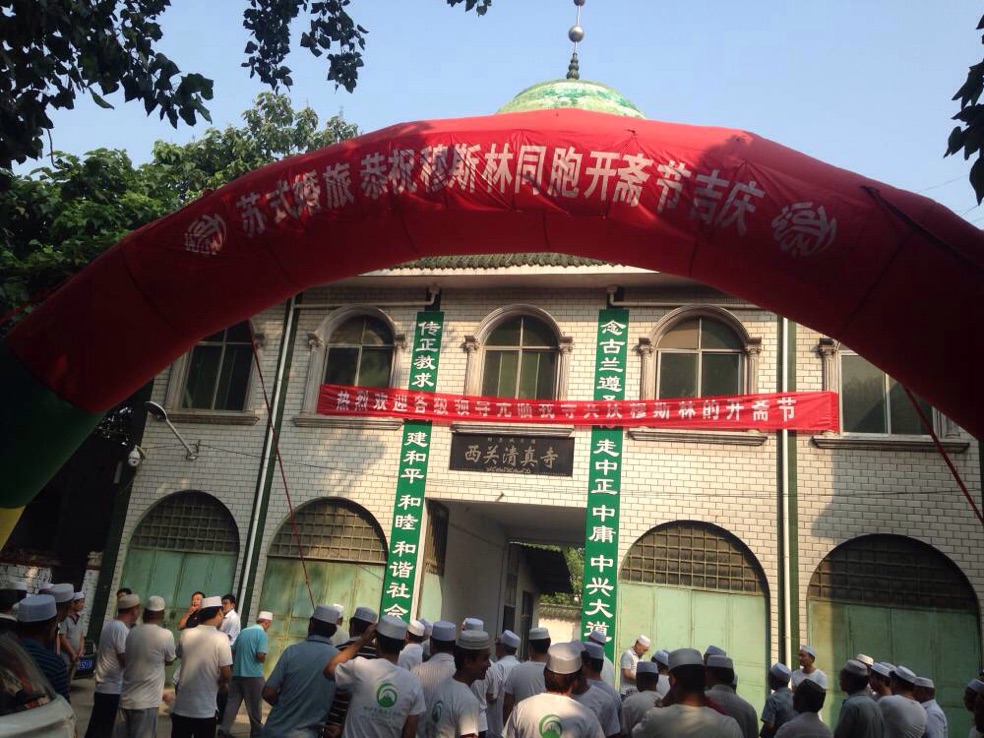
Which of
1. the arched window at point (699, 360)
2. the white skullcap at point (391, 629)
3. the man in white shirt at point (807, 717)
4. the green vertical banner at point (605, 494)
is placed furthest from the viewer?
the arched window at point (699, 360)

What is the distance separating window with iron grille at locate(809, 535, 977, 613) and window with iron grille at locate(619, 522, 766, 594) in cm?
82

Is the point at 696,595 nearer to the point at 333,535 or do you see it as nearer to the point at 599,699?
the point at 333,535

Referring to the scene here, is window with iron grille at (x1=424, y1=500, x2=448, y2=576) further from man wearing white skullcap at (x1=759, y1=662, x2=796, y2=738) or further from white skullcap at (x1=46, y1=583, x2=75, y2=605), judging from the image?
man wearing white skullcap at (x1=759, y1=662, x2=796, y2=738)

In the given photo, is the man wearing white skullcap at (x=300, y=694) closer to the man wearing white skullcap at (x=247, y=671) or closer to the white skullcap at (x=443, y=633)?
the white skullcap at (x=443, y=633)

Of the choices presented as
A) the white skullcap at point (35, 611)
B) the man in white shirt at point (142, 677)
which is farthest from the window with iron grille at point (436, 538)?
the white skullcap at point (35, 611)

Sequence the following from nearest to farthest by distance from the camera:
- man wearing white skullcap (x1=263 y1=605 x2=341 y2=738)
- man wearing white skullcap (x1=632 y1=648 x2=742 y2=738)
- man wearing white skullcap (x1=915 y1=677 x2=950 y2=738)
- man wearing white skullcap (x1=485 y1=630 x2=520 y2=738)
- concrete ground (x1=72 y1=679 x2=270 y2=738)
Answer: man wearing white skullcap (x1=632 y1=648 x2=742 y2=738) → man wearing white skullcap (x1=263 y1=605 x2=341 y2=738) → man wearing white skullcap (x1=485 y1=630 x2=520 y2=738) → man wearing white skullcap (x1=915 y1=677 x2=950 y2=738) → concrete ground (x1=72 y1=679 x2=270 y2=738)

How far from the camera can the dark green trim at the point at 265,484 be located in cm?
1227

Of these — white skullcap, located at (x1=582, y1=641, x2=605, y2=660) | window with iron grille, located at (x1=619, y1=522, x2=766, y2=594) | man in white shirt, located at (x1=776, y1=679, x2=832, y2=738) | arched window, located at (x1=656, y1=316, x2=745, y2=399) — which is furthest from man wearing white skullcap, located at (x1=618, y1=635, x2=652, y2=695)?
arched window, located at (x1=656, y1=316, x2=745, y2=399)

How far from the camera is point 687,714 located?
342cm

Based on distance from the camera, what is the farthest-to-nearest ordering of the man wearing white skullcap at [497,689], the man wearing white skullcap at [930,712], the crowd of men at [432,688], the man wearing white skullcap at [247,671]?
the man wearing white skullcap at [247,671] < the man wearing white skullcap at [930,712] < the man wearing white skullcap at [497,689] < the crowd of men at [432,688]

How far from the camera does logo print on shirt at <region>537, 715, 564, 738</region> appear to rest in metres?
3.51

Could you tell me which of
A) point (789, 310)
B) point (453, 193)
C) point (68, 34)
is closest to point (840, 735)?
point (789, 310)

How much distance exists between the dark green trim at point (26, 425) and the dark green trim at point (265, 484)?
7.03 m

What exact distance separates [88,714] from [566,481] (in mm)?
6238
